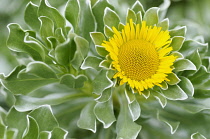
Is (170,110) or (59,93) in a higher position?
(59,93)

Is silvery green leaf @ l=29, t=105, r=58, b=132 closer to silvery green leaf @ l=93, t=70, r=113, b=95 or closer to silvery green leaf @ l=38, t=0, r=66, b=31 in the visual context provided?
silvery green leaf @ l=93, t=70, r=113, b=95

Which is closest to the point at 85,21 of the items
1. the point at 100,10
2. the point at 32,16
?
the point at 100,10

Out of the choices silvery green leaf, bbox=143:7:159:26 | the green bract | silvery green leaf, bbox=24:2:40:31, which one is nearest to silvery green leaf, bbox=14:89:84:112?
the green bract

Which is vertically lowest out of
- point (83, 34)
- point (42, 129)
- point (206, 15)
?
point (206, 15)

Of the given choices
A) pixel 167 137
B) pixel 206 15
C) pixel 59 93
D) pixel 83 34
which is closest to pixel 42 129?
pixel 59 93

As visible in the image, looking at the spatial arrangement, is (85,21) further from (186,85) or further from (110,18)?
(186,85)

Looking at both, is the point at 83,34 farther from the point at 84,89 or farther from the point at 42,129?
the point at 42,129
